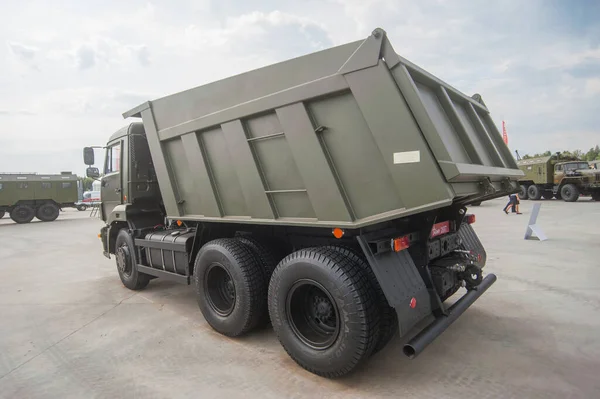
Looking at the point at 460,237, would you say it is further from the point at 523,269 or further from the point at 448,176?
the point at 523,269

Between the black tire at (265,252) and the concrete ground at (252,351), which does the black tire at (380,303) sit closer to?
the concrete ground at (252,351)

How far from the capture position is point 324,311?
10.6 ft

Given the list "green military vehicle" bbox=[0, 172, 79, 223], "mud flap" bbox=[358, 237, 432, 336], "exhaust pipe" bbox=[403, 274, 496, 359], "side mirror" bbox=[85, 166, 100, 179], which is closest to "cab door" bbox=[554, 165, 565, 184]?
"exhaust pipe" bbox=[403, 274, 496, 359]

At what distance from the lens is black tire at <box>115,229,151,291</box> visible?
5.74 metres

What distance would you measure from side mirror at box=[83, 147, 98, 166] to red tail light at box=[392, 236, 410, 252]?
5.80 meters

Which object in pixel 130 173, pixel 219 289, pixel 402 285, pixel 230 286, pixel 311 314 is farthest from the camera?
pixel 130 173

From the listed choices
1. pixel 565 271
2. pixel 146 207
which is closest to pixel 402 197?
pixel 146 207

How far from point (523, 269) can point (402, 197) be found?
5.09m

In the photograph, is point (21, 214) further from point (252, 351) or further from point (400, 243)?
point (400, 243)

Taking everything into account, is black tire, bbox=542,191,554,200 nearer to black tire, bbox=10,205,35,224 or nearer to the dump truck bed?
the dump truck bed

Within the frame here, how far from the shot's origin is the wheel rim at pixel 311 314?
3184 mm

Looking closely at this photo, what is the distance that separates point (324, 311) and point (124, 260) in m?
4.20

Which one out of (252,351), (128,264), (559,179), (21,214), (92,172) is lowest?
(559,179)

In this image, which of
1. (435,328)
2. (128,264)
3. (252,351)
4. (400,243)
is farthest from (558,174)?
(128,264)
